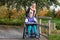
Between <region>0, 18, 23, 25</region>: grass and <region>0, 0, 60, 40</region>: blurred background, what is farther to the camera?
<region>0, 18, 23, 25</region>: grass

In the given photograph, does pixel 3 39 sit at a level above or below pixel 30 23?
below

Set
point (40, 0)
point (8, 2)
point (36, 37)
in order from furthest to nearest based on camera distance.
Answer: point (8, 2) → point (40, 0) → point (36, 37)

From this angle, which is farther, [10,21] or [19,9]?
[10,21]

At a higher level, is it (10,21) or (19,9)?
(19,9)

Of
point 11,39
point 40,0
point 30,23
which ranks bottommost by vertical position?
point 11,39

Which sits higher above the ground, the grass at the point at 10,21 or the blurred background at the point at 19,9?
the blurred background at the point at 19,9

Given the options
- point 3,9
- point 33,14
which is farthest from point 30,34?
point 3,9

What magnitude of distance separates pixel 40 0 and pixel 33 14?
5.85 m

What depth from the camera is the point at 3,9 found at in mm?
24219

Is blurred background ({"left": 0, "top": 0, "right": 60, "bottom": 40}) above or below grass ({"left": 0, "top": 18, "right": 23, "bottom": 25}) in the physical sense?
above

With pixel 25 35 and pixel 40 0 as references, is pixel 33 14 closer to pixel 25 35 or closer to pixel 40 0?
pixel 25 35

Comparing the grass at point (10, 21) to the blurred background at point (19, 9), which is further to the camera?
the grass at point (10, 21)

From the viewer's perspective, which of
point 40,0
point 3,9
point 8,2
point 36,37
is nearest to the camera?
point 36,37

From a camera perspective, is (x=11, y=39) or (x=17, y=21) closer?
(x=11, y=39)
